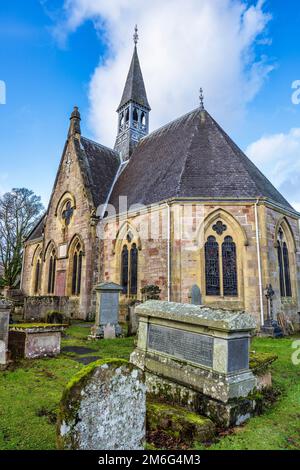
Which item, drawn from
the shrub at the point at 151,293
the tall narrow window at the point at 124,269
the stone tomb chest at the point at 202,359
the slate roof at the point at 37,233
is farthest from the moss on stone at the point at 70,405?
the slate roof at the point at 37,233

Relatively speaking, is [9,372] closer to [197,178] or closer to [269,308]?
[269,308]

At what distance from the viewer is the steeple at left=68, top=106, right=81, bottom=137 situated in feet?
71.1

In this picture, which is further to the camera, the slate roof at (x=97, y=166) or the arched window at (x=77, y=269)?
the slate roof at (x=97, y=166)

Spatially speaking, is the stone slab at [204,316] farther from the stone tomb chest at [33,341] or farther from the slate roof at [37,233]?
the slate roof at [37,233]

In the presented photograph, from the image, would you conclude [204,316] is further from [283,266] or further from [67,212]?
[67,212]

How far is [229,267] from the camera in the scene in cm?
1270

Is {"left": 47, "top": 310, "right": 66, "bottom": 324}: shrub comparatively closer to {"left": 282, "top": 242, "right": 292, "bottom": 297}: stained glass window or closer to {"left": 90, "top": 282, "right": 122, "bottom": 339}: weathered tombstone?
{"left": 90, "top": 282, "right": 122, "bottom": 339}: weathered tombstone

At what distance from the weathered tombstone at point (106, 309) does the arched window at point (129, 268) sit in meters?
3.74

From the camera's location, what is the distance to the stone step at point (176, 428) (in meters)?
3.48

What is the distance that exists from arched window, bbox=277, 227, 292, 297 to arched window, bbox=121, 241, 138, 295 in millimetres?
7111

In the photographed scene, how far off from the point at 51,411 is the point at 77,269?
14854mm

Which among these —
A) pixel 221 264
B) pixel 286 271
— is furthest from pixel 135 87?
pixel 286 271
